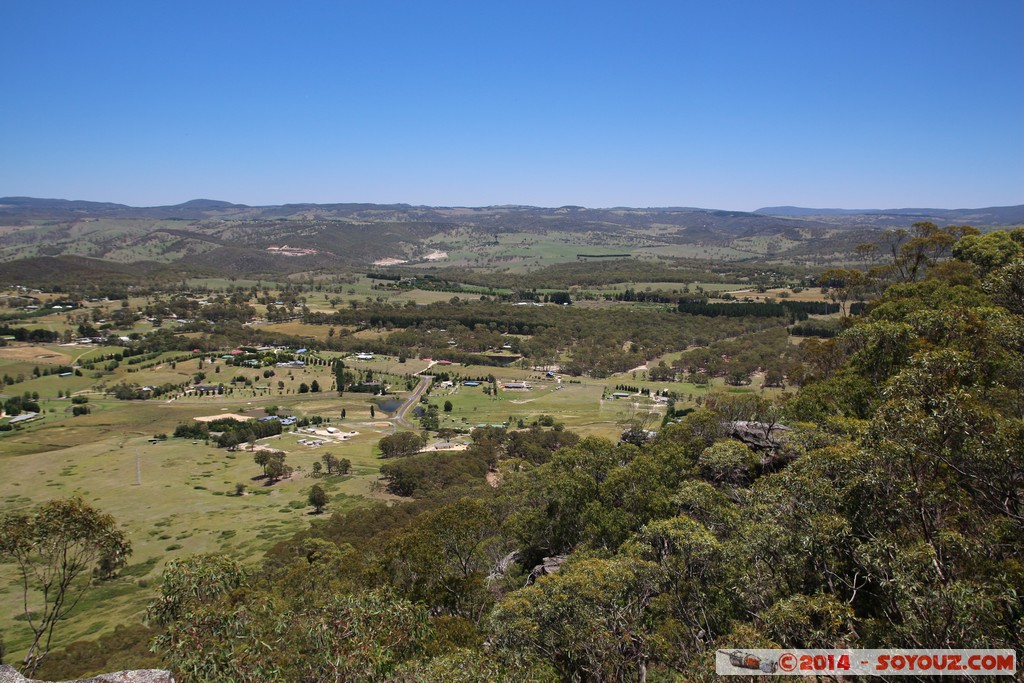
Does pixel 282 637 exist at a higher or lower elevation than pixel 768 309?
higher

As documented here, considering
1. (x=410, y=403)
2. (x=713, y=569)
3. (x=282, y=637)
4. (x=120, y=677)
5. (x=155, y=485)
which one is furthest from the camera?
(x=410, y=403)

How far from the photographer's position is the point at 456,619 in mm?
21297

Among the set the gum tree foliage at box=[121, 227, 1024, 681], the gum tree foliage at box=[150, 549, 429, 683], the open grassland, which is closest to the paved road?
the open grassland

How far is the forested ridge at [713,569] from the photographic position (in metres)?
14.1

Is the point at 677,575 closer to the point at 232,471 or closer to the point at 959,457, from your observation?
the point at 959,457

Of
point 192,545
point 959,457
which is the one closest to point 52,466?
point 192,545

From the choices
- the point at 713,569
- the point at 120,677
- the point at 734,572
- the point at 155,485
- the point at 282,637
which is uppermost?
the point at 734,572

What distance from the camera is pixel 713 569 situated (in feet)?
63.3

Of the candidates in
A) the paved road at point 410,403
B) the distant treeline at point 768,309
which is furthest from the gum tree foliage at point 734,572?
the distant treeline at point 768,309

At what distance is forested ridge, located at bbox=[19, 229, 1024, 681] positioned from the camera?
14.1 meters

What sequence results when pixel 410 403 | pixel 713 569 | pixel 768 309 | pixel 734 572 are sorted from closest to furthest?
pixel 734 572, pixel 713 569, pixel 410 403, pixel 768 309

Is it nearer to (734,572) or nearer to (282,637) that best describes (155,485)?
(282,637)

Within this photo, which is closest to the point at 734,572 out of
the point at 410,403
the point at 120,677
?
the point at 120,677

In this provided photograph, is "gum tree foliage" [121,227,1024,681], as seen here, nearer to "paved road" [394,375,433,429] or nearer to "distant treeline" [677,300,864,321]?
"paved road" [394,375,433,429]
